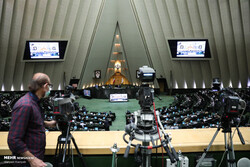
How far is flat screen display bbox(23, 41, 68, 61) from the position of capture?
20484mm

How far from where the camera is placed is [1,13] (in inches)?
699

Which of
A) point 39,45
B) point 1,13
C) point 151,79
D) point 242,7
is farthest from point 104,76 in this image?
point 151,79

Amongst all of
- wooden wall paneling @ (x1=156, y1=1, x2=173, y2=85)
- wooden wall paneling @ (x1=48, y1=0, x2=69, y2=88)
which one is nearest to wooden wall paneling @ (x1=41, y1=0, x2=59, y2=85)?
wooden wall paneling @ (x1=48, y1=0, x2=69, y2=88)

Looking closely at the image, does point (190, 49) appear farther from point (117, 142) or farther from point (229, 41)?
point (117, 142)

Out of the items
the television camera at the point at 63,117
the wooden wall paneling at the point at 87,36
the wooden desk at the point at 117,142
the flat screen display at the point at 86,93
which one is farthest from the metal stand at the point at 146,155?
the wooden wall paneling at the point at 87,36

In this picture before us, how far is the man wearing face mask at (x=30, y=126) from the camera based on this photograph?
1813mm

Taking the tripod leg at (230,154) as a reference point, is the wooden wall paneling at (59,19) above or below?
above

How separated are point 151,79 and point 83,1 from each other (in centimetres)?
2269

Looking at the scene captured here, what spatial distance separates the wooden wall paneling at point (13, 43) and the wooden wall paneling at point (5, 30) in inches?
19.2

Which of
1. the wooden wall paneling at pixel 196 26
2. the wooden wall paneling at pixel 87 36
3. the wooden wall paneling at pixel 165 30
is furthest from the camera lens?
the wooden wall paneling at pixel 87 36

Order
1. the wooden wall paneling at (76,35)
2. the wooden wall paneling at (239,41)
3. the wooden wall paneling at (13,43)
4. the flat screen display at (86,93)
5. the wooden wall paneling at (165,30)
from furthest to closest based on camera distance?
the flat screen display at (86,93) → the wooden wall paneling at (76,35) → the wooden wall paneling at (165,30) → the wooden wall paneling at (239,41) → the wooden wall paneling at (13,43)

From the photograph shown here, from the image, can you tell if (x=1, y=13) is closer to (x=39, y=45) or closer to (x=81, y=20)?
(x=39, y=45)

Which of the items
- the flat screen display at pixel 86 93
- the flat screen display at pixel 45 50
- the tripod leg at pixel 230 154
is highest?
the flat screen display at pixel 45 50

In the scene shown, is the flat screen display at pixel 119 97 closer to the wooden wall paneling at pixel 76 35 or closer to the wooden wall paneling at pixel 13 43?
the wooden wall paneling at pixel 76 35
